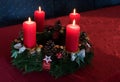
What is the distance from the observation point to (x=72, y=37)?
88 centimetres

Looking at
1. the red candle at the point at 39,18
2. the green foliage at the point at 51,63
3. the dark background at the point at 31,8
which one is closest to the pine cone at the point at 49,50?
the green foliage at the point at 51,63

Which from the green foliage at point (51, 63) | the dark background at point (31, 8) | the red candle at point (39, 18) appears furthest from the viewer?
the dark background at point (31, 8)

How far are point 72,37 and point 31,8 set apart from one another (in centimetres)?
73

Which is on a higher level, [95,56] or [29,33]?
[29,33]

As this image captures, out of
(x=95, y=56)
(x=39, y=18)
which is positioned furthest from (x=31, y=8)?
(x=95, y=56)

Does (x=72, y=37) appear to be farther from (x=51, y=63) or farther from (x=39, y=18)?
(x=39, y=18)

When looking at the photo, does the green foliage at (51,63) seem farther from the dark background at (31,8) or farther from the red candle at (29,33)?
the dark background at (31,8)

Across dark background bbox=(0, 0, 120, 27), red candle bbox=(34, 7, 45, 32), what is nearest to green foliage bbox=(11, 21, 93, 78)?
red candle bbox=(34, 7, 45, 32)

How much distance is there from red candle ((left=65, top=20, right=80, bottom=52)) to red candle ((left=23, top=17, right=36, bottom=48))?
0.43 ft

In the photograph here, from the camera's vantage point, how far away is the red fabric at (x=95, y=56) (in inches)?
34.3

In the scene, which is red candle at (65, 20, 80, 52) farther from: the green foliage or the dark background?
the dark background

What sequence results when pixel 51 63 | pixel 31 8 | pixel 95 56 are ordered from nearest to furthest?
1. pixel 51 63
2. pixel 95 56
3. pixel 31 8

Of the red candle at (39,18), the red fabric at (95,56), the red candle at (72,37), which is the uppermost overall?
the red candle at (39,18)

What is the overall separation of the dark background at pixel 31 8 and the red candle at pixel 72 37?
2.27 feet
